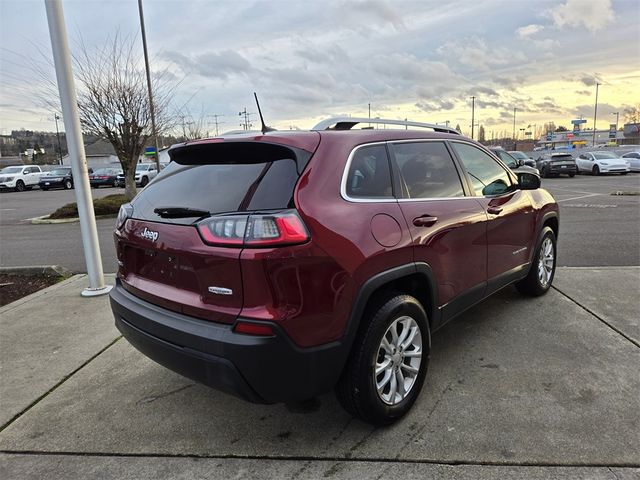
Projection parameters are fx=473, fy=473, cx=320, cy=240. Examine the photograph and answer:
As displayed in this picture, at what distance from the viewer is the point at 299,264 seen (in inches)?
89.7

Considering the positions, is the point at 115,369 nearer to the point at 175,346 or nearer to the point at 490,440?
the point at 175,346

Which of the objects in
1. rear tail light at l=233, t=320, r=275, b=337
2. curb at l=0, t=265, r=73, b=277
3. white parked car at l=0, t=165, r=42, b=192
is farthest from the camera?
white parked car at l=0, t=165, r=42, b=192

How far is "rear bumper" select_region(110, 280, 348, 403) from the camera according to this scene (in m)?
2.26

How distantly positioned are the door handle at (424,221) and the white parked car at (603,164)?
2988cm

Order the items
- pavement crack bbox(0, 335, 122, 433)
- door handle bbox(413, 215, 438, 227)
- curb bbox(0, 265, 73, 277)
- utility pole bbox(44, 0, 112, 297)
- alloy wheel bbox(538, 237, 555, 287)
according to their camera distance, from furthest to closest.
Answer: curb bbox(0, 265, 73, 277) → utility pole bbox(44, 0, 112, 297) → alloy wheel bbox(538, 237, 555, 287) → pavement crack bbox(0, 335, 122, 433) → door handle bbox(413, 215, 438, 227)

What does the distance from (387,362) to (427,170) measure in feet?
4.49

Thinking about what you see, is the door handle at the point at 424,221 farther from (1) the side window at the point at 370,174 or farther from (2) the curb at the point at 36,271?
(2) the curb at the point at 36,271

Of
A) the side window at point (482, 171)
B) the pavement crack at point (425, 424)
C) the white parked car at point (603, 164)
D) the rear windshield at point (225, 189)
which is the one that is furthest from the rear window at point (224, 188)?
the white parked car at point (603, 164)

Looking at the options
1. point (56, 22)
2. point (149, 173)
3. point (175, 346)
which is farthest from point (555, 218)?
point (149, 173)

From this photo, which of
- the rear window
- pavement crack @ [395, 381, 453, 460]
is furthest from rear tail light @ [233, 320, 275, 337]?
pavement crack @ [395, 381, 453, 460]

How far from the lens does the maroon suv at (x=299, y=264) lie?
7.49 feet

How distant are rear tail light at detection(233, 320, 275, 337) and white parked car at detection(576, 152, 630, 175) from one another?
Answer: 31.2 m

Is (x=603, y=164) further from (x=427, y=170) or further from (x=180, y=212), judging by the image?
(x=180, y=212)

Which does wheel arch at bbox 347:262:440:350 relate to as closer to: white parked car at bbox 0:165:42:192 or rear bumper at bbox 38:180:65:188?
rear bumper at bbox 38:180:65:188
